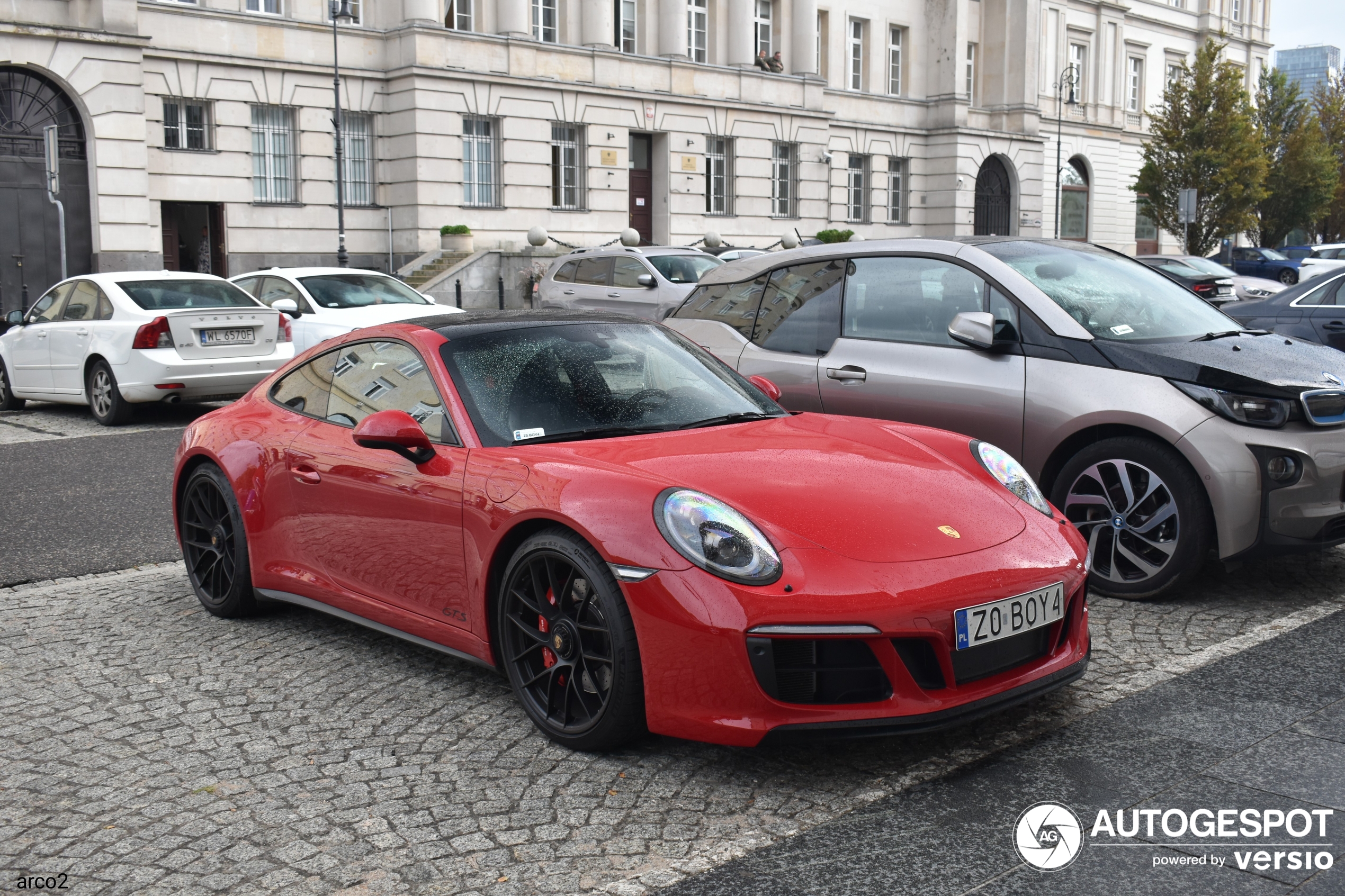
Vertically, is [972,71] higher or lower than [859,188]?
higher

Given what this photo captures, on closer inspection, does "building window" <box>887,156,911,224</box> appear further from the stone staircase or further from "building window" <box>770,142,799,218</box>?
the stone staircase

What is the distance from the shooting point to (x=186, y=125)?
2995 cm

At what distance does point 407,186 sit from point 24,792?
30126mm

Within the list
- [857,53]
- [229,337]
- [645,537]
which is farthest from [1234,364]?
[857,53]

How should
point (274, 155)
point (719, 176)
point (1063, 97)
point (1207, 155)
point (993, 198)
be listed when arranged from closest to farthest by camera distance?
point (274, 155)
point (719, 176)
point (1207, 155)
point (993, 198)
point (1063, 97)

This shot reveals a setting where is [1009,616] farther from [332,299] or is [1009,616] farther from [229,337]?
[332,299]

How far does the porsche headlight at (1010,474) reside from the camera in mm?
4523

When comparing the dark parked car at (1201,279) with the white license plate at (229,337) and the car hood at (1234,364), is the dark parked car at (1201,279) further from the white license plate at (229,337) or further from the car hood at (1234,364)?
the white license plate at (229,337)

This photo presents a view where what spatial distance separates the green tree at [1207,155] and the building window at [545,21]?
25.4m

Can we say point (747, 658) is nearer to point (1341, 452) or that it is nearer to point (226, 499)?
point (226, 499)

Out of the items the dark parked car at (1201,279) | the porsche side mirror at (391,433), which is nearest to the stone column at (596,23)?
the dark parked car at (1201,279)

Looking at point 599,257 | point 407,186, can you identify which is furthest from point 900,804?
point 407,186

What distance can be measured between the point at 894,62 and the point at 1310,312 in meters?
38.8

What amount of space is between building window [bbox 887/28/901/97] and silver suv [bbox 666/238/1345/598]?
4398 cm
